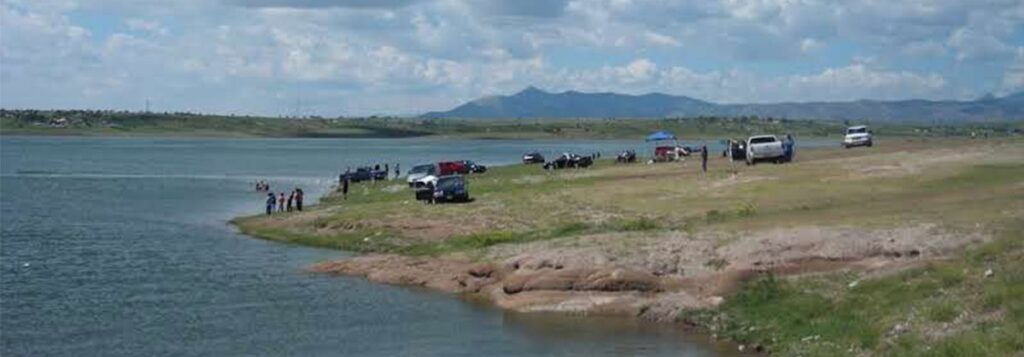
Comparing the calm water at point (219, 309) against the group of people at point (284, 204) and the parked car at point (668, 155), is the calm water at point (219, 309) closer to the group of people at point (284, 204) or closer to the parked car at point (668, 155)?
the group of people at point (284, 204)

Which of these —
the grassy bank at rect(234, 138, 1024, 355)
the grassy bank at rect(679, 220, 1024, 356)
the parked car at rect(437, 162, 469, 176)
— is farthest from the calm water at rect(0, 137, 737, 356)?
the parked car at rect(437, 162, 469, 176)

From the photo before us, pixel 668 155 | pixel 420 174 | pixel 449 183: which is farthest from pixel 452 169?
pixel 449 183

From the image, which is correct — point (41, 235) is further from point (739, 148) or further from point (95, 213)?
point (739, 148)

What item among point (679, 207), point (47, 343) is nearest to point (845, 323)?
point (47, 343)

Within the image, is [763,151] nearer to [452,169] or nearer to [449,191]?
[449,191]

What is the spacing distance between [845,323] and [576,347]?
6402 mm

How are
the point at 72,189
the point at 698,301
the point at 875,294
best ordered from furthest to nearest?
1. the point at 72,189
2. the point at 698,301
3. the point at 875,294

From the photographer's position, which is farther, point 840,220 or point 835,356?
point 840,220

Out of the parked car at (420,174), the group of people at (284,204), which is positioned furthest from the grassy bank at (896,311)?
the parked car at (420,174)

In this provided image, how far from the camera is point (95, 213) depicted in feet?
258

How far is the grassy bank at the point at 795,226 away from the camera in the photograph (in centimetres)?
3033

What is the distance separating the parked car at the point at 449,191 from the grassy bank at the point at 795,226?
1.11 meters

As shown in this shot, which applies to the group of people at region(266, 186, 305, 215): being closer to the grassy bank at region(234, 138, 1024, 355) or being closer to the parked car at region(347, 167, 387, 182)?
the grassy bank at region(234, 138, 1024, 355)

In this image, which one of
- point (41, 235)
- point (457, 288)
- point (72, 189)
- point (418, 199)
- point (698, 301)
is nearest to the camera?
point (698, 301)
